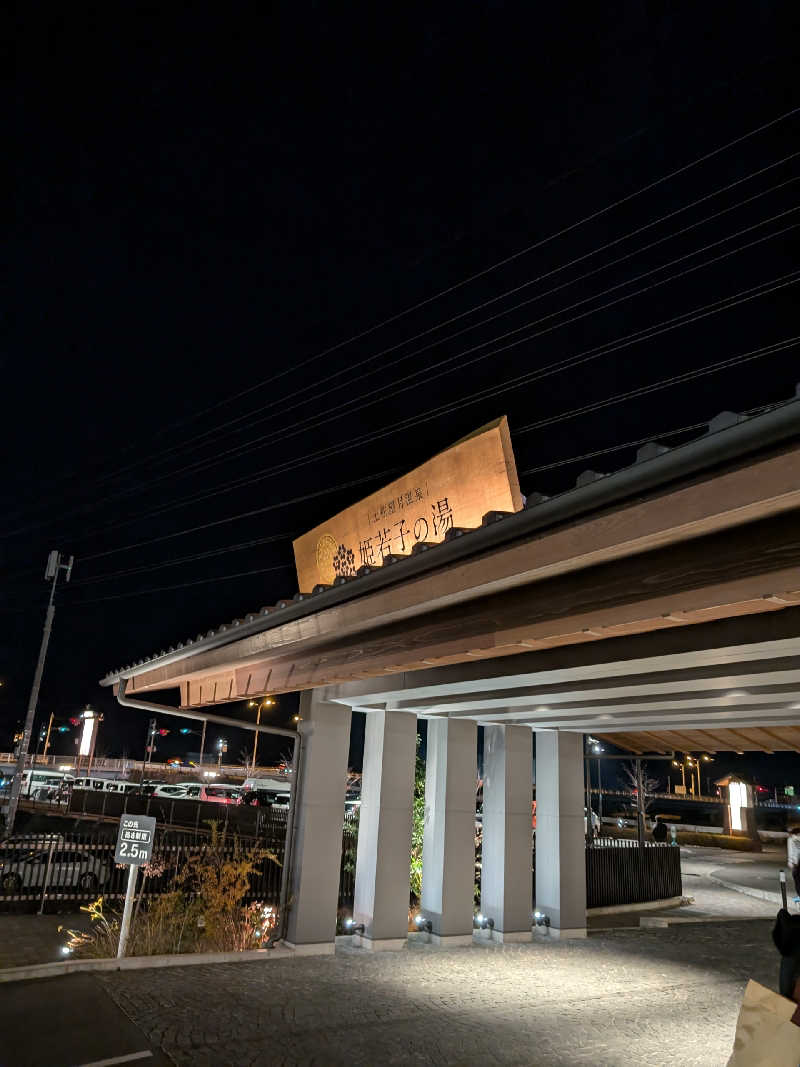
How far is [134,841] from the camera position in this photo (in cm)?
887

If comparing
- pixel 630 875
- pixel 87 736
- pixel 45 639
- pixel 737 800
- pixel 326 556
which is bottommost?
pixel 630 875

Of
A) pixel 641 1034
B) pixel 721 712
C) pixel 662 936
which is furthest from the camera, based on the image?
pixel 662 936

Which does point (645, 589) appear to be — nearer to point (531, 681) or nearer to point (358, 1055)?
point (531, 681)

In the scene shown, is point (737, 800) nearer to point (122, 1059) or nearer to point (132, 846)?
point (132, 846)

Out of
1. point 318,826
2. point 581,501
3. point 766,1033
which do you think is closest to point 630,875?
point 318,826

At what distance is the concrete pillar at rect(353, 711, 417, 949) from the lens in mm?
10414

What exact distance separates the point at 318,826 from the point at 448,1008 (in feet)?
10.8

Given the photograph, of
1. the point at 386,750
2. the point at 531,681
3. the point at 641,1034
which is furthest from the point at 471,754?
the point at 641,1034

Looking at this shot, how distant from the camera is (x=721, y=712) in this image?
31.0 feet

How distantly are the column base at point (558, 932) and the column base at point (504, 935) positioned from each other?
0.52m

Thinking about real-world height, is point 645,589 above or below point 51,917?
above

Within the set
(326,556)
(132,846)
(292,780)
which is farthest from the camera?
(326,556)

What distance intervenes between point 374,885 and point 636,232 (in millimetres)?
10633

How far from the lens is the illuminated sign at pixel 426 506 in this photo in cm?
991
